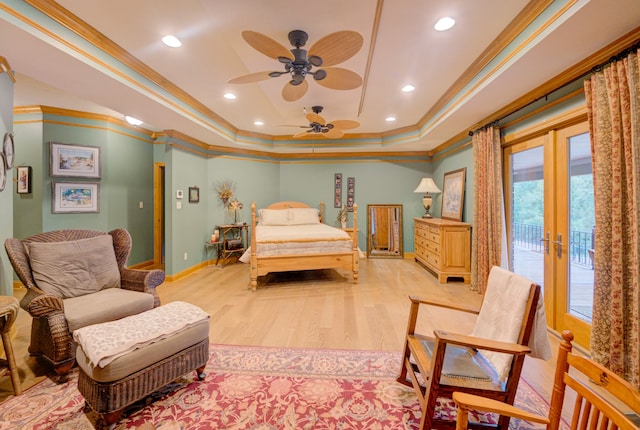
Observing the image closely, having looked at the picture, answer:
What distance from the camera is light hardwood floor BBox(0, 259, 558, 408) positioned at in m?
2.64

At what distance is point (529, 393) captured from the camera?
2010 millimetres

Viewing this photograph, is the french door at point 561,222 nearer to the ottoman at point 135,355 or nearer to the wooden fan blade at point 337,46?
the wooden fan blade at point 337,46

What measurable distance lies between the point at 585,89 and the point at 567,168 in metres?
0.77

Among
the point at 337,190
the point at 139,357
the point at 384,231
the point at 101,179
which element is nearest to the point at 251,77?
the point at 139,357

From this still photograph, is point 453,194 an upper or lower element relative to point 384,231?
upper

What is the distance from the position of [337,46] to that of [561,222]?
2758 millimetres

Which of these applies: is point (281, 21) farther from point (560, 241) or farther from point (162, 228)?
point (162, 228)

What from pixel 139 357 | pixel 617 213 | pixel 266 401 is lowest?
pixel 266 401

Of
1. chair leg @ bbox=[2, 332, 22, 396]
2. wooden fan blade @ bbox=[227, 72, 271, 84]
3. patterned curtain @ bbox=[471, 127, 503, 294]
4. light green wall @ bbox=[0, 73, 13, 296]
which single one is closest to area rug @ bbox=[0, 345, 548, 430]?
chair leg @ bbox=[2, 332, 22, 396]

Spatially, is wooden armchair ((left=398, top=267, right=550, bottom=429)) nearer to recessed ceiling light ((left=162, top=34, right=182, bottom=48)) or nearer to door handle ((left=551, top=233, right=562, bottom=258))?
door handle ((left=551, top=233, right=562, bottom=258))

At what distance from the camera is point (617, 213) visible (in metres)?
2.02

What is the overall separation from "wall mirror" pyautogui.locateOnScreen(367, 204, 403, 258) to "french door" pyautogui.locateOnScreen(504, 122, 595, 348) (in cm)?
323

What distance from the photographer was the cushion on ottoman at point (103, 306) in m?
2.12

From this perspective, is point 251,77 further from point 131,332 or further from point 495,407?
point 495,407
